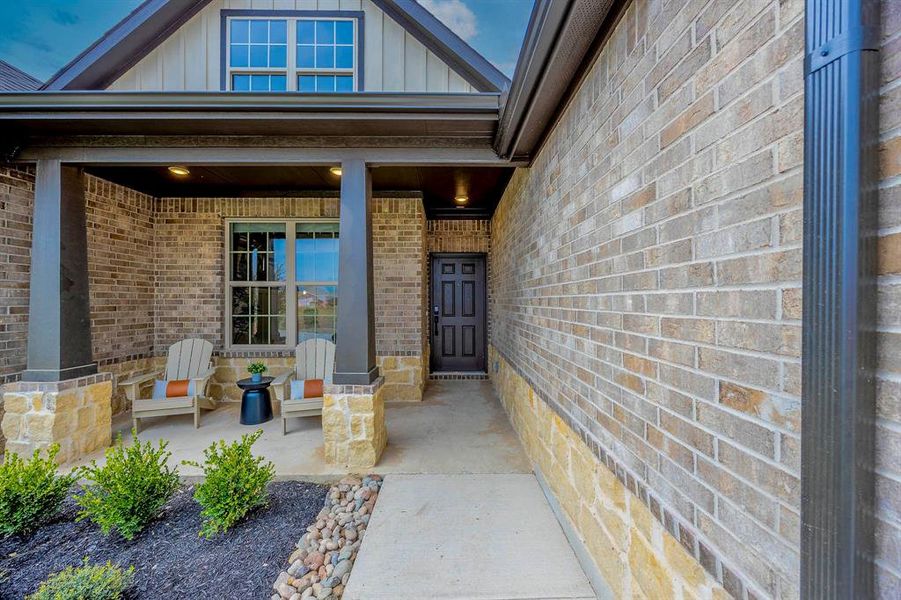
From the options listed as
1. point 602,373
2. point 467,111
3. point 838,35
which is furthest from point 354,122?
point 838,35

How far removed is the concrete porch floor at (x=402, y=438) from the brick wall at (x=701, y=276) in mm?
1489

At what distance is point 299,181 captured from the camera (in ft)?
14.1

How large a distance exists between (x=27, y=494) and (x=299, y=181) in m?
3.46

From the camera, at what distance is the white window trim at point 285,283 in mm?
4719

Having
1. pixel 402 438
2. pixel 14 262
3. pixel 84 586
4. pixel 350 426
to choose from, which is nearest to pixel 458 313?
pixel 402 438

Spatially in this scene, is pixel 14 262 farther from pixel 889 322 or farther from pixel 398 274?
pixel 889 322

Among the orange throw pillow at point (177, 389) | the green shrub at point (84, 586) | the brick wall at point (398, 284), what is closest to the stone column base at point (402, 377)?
the brick wall at point (398, 284)

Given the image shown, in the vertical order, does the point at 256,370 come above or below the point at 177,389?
above

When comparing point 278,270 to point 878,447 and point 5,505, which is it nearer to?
point 5,505

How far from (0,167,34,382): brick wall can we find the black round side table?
1.79 meters

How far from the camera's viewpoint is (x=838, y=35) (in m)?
0.60

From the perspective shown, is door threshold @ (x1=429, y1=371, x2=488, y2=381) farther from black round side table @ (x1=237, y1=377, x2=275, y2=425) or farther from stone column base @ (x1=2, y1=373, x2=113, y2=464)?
stone column base @ (x1=2, y1=373, x2=113, y2=464)

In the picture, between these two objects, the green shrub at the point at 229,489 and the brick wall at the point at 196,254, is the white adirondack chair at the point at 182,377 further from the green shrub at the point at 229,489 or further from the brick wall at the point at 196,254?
the green shrub at the point at 229,489

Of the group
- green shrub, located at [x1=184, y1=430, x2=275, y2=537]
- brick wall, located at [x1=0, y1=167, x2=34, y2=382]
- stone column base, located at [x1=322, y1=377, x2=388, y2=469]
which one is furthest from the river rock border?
brick wall, located at [x1=0, y1=167, x2=34, y2=382]
